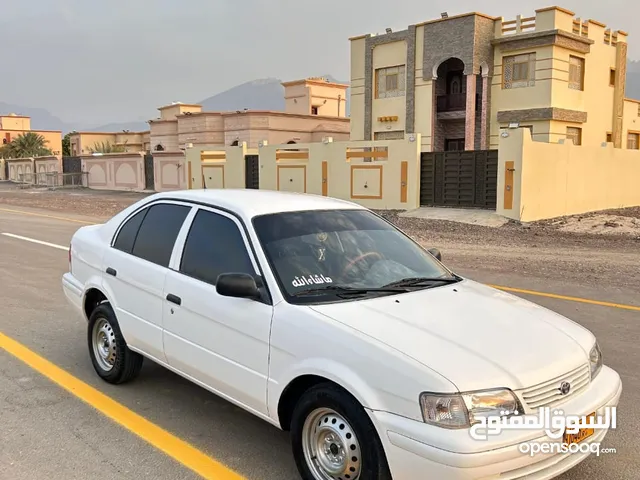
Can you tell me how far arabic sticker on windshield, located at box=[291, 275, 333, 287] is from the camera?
3.70 m

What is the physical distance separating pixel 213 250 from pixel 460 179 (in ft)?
66.1

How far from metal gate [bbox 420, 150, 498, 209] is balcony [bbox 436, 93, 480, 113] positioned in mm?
10557

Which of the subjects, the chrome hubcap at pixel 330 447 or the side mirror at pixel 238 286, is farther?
the side mirror at pixel 238 286

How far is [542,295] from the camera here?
341 inches

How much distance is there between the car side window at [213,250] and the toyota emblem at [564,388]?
6.04 feet

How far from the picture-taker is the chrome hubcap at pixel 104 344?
5.03 m

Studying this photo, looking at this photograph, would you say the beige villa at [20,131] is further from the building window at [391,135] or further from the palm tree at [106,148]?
the building window at [391,135]

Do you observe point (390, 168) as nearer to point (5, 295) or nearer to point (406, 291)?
point (5, 295)

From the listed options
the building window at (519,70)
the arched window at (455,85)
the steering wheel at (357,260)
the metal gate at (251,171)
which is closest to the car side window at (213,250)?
the steering wheel at (357,260)

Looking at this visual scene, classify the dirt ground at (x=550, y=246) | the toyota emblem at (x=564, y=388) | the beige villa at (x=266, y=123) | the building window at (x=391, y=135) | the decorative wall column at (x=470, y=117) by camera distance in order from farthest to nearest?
the beige villa at (x=266, y=123) → the building window at (x=391, y=135) → the decorative wall column at (x=470, y=117) → the dirt ground at (x=550, y=246) → the toyota emblem at (x=564, y=388)

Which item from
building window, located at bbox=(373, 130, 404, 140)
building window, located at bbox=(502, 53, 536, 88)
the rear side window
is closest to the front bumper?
the rear side window

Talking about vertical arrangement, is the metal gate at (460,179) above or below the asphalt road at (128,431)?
above

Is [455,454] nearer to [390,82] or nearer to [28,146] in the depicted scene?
[390,82]

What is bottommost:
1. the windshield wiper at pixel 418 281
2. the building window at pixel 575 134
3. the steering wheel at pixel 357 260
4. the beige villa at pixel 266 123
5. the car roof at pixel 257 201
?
the windshield wiper at pixel 418 281
